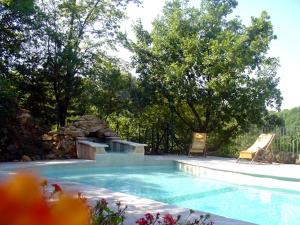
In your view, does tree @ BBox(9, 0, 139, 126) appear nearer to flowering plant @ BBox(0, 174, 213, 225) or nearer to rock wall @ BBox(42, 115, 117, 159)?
rock wall @ BBox(42, 115, 117, 159)

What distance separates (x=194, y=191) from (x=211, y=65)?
6.72 m

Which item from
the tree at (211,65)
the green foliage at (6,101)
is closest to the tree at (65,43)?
the tree at (211,65)

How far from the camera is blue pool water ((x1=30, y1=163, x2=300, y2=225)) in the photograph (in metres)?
6.50

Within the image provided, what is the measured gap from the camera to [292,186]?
27.3 ft

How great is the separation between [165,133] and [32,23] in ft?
20.0

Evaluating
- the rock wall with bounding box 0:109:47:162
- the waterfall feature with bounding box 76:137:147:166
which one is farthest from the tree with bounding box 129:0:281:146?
the rock wall with bounding box 0:109:47:162

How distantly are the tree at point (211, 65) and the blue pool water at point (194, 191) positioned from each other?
12.1ft

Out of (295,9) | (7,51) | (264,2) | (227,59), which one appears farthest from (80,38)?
(295,9)

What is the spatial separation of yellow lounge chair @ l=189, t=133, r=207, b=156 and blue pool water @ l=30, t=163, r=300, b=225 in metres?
1.89

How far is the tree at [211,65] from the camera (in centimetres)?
1389

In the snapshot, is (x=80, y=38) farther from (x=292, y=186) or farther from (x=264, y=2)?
(x=292, y=186)

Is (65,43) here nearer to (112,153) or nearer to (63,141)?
(63,141)

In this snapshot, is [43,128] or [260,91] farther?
[260,91]

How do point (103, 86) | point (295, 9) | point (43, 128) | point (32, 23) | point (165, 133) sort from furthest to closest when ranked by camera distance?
1. point (165, 133)
2. point (103, 86)
3. point (32, 23)
4. point (43, 128)
5. point (295, 9)
